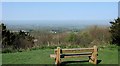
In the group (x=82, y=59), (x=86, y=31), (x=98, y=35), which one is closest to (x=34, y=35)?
(x=86, y=31)

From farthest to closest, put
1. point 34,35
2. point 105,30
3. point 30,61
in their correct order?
point 34,35 → point 105,30 → point 30,61

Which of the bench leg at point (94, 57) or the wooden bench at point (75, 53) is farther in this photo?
the bench leg at point (94, 57)

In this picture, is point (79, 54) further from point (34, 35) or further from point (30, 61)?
point (34, 35)

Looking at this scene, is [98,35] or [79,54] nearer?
[79,54]

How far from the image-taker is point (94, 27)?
28.6m

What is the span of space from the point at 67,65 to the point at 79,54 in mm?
606

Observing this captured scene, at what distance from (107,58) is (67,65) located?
2.09m

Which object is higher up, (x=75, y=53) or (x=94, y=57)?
(x=75, y=53)

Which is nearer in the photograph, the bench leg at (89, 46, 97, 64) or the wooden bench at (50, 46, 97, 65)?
the wooden bench at (50, 46, 97, 65)

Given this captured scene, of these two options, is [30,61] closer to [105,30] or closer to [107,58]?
[107,58]

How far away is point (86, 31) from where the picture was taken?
28641 millimetres

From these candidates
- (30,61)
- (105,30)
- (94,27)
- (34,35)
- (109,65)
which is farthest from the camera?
(34,35)

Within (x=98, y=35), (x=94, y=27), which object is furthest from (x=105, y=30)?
(x=94, y=27)

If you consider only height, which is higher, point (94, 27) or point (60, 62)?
point (94, 27)
